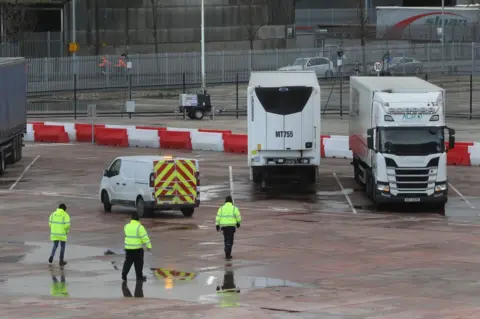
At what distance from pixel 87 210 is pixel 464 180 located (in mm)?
14855

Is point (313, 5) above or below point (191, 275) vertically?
above

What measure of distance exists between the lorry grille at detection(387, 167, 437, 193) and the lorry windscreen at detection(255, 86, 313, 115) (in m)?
5.17

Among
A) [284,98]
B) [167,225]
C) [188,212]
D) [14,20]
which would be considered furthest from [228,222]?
[14,20]

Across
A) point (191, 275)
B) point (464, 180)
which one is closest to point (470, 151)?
point (464, 180)

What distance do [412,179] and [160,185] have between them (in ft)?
25.4

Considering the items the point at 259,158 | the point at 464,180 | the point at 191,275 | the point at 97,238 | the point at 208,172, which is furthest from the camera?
the point at 208,172

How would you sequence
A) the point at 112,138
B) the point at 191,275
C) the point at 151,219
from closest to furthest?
1. the point at 191,275
2. the point at 151,219
3. the point at 112,138

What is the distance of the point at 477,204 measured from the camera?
39.1 m

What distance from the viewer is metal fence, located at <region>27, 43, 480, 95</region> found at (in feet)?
276

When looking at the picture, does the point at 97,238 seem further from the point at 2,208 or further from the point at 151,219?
the point at 2,208

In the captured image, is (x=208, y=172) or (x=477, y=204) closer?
(x=477, y=204)

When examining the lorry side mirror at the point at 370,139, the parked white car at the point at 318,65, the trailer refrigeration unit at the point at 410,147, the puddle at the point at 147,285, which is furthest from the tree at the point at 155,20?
the puddle at the point at 147,285

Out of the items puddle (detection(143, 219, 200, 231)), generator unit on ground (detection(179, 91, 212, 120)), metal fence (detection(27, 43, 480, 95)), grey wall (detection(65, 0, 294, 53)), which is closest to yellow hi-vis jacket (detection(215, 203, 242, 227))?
puddle (detection(143, 219, 200, 231))

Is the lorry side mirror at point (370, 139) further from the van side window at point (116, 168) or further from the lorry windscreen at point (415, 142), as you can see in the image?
the van side window at point (116, 168)
